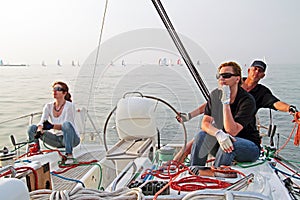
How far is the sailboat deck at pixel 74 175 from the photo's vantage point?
2461 mm

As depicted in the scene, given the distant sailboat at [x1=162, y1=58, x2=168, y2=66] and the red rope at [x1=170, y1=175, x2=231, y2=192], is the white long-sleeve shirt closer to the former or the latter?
the distant sailboat at [x1=162, y1=58, x2=168, y2=66]

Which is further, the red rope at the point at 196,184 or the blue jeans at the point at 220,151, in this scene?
the blue jeans at the point at 220,151

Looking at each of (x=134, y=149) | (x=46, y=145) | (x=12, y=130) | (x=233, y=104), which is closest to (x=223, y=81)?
(x=233, y=104)

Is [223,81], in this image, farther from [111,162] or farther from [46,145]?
[46,145]

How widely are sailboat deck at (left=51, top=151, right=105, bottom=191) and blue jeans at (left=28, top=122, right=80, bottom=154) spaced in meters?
0.20

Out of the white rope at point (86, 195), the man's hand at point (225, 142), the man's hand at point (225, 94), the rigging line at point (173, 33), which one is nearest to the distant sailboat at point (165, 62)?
the rigging line at point (173, 33)

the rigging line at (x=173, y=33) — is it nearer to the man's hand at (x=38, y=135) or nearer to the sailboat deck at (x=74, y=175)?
the sailboat deck at (x=74, y=175)

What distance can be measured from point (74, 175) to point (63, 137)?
537 mm

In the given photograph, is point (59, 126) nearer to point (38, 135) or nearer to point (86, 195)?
point (38, 135)

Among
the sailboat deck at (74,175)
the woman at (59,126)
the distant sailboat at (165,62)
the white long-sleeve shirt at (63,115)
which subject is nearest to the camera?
the distant sailboat at (165,62)

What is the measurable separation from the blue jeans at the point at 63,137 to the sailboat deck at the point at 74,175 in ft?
0.66

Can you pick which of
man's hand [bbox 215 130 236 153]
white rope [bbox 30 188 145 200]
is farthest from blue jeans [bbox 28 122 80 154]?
white rope [bbox 30 188 145 200]

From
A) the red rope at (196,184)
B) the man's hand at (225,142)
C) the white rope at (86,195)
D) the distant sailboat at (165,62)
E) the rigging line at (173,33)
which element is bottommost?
the red rope at (196,184)

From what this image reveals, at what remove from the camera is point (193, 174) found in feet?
5.82
